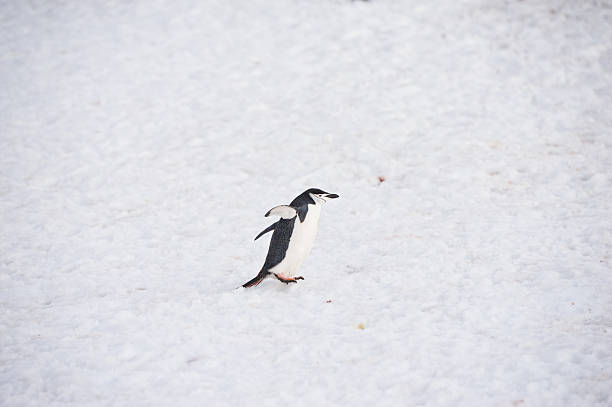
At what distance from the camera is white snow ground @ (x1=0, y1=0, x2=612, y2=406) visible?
2.57m

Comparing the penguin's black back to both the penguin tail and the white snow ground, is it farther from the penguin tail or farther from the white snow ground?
the white snow ground

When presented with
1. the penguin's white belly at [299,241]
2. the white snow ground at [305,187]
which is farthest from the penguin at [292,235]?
the white snow ground at [305,187]

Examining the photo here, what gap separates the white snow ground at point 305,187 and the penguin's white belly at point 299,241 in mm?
210

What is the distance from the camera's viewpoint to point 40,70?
6.83 metres

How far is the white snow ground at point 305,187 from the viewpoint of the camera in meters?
2.57

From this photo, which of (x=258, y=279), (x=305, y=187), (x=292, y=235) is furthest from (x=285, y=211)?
(x=305, y=187)

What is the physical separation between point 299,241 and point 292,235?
5 cm

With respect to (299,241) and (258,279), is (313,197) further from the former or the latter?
(258,279)

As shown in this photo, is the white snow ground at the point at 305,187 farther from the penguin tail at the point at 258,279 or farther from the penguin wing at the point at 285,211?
the penguin wing at the point at 285,211

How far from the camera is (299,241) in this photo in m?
3.08

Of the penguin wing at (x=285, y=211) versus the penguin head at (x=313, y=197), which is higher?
the penguin head at (x=313, y=197)

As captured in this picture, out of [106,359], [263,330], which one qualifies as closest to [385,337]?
[263,330]

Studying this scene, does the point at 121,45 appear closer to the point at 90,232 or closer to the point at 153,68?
the point at 153,68

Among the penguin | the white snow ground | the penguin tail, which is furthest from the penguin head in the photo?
the white snow ground
